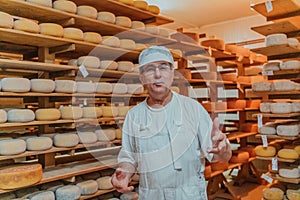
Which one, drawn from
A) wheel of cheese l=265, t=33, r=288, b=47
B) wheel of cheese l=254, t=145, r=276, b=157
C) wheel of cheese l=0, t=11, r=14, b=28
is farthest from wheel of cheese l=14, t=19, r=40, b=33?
wheel of cheese l=254, t=145, r=276, b=157

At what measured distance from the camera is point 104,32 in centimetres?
288

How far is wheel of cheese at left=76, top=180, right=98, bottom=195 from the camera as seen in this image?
2.37m

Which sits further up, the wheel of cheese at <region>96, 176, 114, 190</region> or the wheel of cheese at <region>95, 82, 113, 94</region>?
the wheel of cheese at <region>95, 82, 113, 94</region>

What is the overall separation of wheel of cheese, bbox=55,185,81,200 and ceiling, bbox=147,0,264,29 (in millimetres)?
3231

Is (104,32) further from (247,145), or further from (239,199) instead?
(247,145)

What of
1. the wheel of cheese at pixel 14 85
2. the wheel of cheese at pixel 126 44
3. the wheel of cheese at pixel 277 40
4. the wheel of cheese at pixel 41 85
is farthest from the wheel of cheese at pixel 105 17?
the wheel of cheese at pixel 277 40

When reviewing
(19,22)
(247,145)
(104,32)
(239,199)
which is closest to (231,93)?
(247,145)

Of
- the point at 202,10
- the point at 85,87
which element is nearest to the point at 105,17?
the point at 85,87

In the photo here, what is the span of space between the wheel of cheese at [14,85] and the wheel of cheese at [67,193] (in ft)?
2.63

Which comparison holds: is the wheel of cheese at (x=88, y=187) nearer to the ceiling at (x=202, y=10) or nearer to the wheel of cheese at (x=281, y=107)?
the wheel of cheese at (x=281, y=107)

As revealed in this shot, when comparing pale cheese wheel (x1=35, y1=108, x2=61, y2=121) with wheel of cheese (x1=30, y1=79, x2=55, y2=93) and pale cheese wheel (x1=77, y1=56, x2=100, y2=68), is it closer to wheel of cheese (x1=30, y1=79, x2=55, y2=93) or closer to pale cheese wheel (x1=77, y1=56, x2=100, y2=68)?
wheel of cheese (x1=30, y1=79, x2=55, y2=93)

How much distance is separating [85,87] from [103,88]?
0.18 metres

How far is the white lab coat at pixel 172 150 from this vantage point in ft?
5.22

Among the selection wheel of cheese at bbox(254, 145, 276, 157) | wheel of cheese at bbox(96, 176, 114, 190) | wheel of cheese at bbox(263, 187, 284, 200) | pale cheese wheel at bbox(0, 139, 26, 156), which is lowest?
wheel of cheese at bbox(263, 187, 284, 200)
